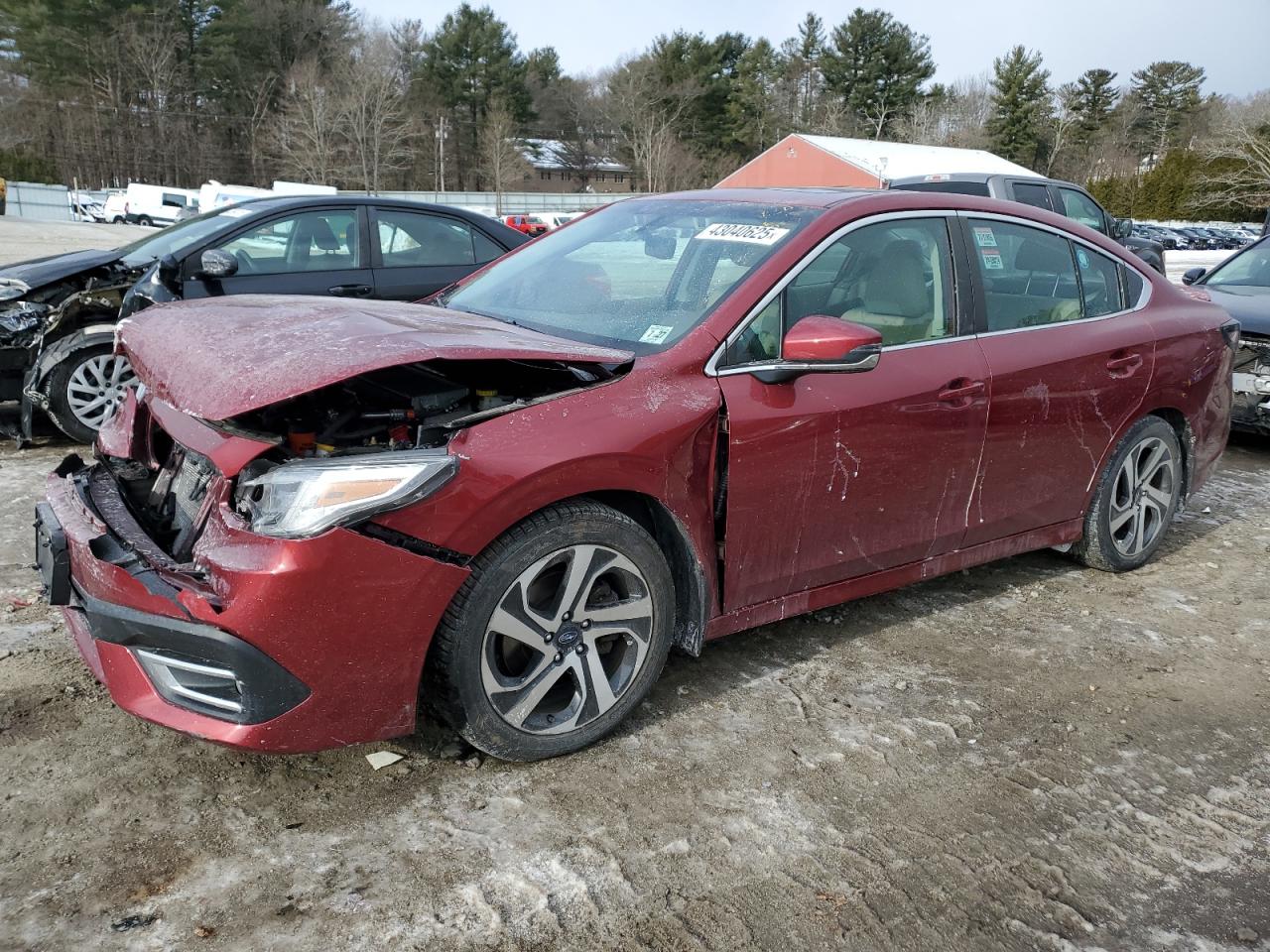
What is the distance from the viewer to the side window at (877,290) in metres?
3.26

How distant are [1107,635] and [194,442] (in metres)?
3.48

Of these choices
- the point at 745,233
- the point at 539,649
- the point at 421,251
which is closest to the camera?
the point at 539,649

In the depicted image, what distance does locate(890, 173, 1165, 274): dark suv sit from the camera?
38.9 feet

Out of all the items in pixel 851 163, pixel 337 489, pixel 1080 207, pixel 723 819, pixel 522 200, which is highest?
pixel 851 163

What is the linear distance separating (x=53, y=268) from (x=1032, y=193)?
10648 mm

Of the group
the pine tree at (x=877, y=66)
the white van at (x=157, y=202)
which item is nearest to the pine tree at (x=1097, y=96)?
the pine tree at (x=877, y=66)

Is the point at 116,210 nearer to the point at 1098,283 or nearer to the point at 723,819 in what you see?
the point at 1098,283

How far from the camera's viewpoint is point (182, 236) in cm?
700

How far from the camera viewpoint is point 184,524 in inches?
115

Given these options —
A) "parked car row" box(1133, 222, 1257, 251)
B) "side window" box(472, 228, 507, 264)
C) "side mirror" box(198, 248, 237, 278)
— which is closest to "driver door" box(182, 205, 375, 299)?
"side mirror" box(198, 248, 237, 278)

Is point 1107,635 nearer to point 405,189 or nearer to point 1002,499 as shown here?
point 1002,499

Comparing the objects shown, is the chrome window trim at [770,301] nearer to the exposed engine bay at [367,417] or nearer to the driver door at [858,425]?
the driver door at [858,425]

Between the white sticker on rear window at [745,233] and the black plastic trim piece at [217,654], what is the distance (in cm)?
206

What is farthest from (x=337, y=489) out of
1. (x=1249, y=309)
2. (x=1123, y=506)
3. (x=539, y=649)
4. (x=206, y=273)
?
(x=1249, y=309)
